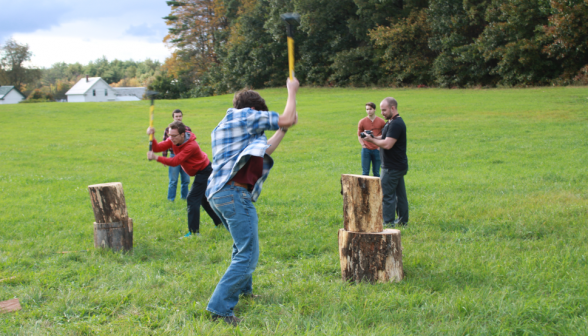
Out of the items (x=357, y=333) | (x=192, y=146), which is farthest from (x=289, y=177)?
(x=357, y=333)

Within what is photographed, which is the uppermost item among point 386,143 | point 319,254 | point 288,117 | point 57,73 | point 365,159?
point 57,73

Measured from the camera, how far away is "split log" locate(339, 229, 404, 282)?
14.8 ft

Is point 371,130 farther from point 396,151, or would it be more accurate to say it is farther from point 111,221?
point 111,221

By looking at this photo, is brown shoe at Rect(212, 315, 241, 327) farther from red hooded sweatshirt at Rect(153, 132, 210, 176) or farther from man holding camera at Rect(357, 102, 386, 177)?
man holding camera at Rect(357, 102, 386, 177)

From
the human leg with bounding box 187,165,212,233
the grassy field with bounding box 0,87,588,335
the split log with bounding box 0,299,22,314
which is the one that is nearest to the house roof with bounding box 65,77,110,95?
the grassy field with bounding box 0,87,588,335

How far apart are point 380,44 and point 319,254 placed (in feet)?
121

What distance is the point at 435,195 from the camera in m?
8.74

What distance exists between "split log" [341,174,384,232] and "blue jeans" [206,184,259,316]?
4.03 feet

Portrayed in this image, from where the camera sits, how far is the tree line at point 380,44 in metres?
29.6

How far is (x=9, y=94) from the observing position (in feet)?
254

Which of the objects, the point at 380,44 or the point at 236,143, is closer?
the point at 236,143

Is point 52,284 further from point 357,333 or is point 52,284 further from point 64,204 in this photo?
point 64,204

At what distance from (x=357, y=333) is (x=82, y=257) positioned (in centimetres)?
403

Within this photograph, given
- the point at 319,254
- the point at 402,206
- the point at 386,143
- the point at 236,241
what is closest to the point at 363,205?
the point at 319,254
